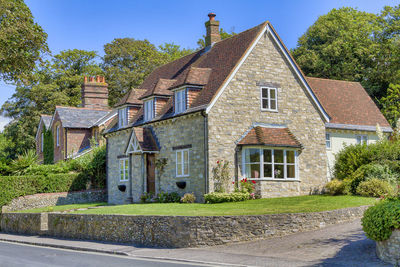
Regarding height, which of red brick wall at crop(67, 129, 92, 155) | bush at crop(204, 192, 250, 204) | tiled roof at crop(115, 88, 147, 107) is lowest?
bush at crop(204, 192, 250, 204)

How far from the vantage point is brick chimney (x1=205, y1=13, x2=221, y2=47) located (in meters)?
→ 31.9

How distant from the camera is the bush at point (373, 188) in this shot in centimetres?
2347

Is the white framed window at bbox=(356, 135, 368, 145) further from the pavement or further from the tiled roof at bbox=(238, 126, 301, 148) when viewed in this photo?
the pavement

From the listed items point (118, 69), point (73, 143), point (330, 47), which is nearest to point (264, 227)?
point (73, 143)

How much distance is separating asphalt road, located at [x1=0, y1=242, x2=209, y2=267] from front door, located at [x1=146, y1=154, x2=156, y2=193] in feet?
36.0

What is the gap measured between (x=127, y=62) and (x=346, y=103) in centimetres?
3380

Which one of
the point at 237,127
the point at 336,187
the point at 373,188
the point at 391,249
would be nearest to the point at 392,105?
the point at 336,187

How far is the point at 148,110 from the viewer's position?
30203mm

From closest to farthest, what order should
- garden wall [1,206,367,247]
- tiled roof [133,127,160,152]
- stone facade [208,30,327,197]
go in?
garden wall [1,206,367,247], stone facade [208,30,327,197], tiled roof [133,127,160,152]

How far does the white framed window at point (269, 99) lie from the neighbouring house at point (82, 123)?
57.7 ft

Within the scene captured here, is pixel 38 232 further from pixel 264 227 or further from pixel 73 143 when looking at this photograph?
pixel 73 143

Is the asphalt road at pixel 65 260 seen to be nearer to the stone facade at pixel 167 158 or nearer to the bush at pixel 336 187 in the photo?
the stone facade at pixel 167 158

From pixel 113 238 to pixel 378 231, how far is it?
10928mm

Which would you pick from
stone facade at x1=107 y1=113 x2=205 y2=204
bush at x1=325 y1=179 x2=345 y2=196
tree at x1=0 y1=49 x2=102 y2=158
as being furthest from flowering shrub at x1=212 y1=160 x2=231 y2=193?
tree at x1=0 y1=49 x2=102 y2=158
